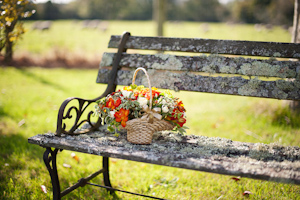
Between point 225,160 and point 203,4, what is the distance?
1166 inches

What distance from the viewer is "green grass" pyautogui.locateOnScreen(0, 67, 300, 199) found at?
8.34 ft

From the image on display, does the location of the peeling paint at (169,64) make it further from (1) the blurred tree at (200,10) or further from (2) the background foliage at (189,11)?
(1) the blurred tree at (200,10)

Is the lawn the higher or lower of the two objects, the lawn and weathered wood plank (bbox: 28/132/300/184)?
the lower

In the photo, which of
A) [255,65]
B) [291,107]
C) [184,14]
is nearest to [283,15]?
[184,14]

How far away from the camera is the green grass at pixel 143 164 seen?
254cm

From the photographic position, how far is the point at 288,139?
3.41 meters

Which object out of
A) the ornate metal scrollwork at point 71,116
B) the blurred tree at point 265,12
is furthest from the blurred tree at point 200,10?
the ornate metal scrollwork at point 71,116

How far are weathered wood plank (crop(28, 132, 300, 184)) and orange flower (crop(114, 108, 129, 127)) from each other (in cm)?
18

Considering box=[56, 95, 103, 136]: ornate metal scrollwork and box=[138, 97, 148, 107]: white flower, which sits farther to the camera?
box=[56, 95, 103, 136]: ornate metal scrollwork

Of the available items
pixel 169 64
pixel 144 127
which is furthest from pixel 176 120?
pixel 169 64

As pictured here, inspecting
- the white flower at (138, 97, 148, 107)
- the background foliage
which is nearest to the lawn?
the white flower at (138, 97, 148, 107)

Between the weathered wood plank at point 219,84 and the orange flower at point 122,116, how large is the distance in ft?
2.20

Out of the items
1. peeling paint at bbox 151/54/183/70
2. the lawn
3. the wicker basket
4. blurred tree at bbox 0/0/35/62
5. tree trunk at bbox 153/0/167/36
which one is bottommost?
the lawn

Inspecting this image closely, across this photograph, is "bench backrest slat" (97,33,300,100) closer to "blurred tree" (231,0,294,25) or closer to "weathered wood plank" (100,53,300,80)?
"weathered wood plank" (100,53,300,80)
